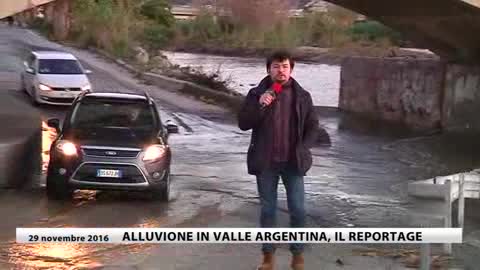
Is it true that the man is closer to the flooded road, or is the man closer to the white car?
the flooded road

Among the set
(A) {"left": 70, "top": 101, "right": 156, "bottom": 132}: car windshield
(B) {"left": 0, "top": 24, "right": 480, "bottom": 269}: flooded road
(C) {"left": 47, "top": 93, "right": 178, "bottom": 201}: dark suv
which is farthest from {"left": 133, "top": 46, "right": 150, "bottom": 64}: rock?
(C) {"left": 47, "top": 93, "right": 178, "bottom": 201}: dark suv

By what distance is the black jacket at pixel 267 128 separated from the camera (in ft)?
26.7

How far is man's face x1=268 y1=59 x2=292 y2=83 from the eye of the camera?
8.05 m

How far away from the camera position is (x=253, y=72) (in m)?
44.6

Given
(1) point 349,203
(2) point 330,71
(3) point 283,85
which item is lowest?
(2) point 330,71

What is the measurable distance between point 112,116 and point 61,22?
37.8m

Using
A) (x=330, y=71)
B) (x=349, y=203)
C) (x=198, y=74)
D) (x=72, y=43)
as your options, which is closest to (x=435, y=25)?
(x=349, y=203)

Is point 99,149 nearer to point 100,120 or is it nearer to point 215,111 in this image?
point 100,120

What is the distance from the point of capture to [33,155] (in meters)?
15.7

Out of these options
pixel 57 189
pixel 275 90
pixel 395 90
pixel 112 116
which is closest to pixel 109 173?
pixel 57 189

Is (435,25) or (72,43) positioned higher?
(435,25)

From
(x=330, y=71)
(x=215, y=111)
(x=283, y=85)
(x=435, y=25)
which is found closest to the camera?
(x=283, y=85)

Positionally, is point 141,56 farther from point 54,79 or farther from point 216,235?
point 216,235

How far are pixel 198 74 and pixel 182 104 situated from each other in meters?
5.53
